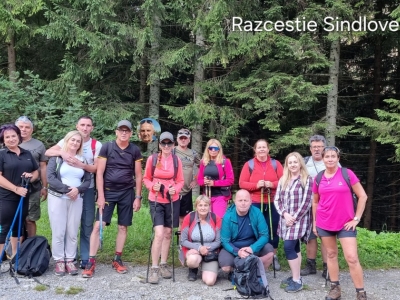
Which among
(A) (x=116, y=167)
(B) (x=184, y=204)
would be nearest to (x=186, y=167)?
(B) (x=184, y=204)

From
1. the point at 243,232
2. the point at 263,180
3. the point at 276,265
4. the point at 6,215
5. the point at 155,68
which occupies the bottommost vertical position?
the point at 276,265

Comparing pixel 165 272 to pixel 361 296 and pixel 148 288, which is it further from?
pixel 361 296

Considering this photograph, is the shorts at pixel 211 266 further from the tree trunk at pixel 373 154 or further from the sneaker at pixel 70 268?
the tree trunk at pixel 373 154

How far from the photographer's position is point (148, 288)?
4938mm

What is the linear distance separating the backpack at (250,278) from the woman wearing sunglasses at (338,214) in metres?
0.80

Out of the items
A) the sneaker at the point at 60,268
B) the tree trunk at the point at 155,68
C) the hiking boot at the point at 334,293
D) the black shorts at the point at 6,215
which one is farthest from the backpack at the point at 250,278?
the tree trunk at the point at 155,68

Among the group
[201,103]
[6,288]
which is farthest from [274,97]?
[6,288]

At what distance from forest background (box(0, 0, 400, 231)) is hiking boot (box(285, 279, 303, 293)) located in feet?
17.0

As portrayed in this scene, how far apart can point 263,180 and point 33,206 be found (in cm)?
349

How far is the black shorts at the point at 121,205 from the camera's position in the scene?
5.35 meters

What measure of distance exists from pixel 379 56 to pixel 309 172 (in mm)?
9929

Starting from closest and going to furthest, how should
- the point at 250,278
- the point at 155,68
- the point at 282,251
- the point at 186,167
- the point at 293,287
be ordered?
the point at 250,278
the point at 293,287
the point at 186,167
the point at 282,251
the point at 155,68

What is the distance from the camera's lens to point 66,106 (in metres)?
10.9

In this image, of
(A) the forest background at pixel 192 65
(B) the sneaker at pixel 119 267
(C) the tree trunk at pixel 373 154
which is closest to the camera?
(B) the sneaker at pixel 119 267
